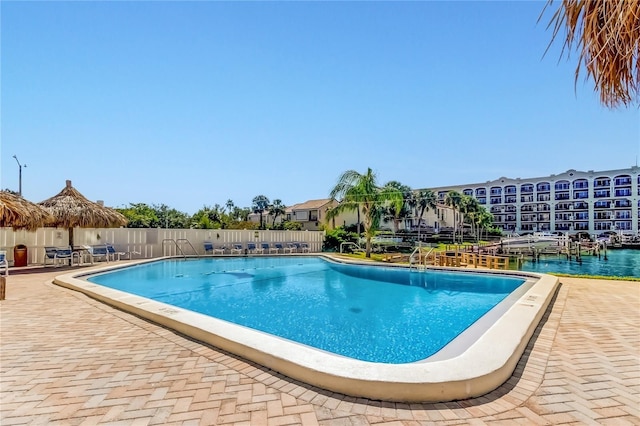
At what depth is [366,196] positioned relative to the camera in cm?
2072

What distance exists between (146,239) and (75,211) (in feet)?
15.3

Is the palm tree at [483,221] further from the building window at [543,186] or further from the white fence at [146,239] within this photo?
the white fence at [146,239]

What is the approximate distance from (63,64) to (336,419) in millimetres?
12782

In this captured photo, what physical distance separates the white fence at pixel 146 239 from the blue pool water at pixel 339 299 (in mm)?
2529

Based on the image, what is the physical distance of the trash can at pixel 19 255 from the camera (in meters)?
13.3

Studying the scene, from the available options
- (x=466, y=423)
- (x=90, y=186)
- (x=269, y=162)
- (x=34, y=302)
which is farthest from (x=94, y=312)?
(x=90, y=186)

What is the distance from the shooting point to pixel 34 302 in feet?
22.6

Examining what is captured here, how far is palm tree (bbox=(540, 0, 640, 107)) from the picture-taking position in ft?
6.84

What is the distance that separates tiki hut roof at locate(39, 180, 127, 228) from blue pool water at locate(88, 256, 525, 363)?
2.69 meters

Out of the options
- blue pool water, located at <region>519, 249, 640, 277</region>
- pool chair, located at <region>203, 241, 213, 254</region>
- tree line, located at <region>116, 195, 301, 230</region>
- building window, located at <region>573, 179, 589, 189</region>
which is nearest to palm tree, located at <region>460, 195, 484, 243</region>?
blue pool water, located at <region>519, 249, 640, 277</region>

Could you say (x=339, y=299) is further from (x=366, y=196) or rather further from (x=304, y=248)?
(x=304, y=248)

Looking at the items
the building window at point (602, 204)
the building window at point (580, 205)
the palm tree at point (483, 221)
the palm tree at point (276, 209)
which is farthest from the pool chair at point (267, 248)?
the building window at point (602, 204)

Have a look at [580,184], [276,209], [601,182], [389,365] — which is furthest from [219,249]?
[601,182]

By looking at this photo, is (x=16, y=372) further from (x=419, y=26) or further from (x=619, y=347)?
(x=419, y=26)
